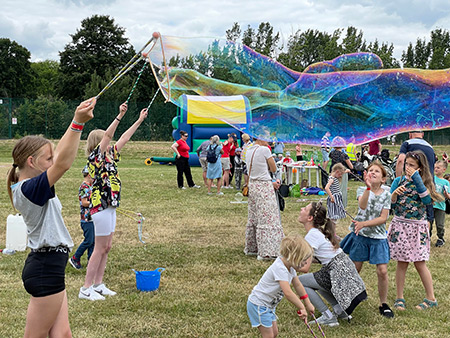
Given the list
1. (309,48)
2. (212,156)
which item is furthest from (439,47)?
(212,156)

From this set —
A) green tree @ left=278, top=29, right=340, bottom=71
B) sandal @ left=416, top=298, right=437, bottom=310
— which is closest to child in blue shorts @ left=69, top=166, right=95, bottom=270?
sandal @ left=416, top=298, right=437, bottom=310

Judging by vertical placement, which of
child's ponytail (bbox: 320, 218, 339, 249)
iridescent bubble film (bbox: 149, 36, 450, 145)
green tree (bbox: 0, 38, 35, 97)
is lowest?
child's ponytail (bbox: 320, 218, 339, 249)

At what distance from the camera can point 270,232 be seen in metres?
6.38

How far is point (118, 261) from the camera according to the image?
20.2 feet

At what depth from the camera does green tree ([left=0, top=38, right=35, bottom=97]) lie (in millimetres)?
57625

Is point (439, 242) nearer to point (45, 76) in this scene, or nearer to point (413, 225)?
point (413, 225)

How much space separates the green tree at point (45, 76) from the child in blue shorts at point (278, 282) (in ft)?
170

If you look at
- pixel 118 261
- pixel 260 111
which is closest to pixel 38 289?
pixel 118 261

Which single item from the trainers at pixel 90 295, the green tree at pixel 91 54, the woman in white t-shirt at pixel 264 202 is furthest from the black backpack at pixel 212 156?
the green tree at pixel 91 54

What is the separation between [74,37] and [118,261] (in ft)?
165

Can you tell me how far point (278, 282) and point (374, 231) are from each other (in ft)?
4.90

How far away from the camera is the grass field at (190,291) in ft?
13.5

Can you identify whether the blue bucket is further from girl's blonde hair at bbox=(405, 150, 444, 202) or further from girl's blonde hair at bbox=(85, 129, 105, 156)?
girl's blonde hair at bbox=(405, 150, 444, 202)

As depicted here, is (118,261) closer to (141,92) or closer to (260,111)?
(260,111)
